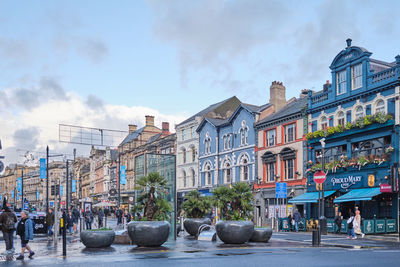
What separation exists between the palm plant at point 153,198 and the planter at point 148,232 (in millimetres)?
896

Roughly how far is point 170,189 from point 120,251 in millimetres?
4945

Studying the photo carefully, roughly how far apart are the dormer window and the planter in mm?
23749

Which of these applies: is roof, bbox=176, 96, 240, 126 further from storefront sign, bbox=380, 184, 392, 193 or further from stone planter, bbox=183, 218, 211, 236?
stone planter, bbox=183, 218, 211, 236

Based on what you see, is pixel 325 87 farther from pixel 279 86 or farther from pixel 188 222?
pixel 188 222

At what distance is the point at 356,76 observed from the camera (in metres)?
36.3

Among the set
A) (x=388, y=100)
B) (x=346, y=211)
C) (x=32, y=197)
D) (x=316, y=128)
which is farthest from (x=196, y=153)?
(x=32, y=197)

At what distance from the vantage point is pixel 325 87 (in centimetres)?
4097

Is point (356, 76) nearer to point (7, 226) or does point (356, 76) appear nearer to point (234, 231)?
point (234, 231)

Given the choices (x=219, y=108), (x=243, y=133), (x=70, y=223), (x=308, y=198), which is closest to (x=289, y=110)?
(x=243, y=133)

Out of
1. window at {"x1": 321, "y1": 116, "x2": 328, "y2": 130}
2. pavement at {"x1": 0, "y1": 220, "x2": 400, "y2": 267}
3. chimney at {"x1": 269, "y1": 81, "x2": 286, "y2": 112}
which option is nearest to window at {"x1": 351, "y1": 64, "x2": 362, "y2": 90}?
window at {"x1": 321, "y1": 116, "x2": 328, "y2": 130}

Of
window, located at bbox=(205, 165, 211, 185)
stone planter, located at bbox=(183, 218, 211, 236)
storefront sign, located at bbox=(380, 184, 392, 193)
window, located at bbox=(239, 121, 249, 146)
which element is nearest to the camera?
stone planter, located at bbox=(183, 218, 211, 236)

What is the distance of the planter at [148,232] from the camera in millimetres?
18109

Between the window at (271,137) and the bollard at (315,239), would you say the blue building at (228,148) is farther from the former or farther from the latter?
the bollard at (315,239)

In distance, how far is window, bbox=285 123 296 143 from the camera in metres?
42.7
